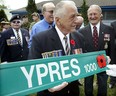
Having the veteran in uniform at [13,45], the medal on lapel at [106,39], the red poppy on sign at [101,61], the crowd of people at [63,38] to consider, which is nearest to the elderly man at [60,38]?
the crowd of people at [63,38]

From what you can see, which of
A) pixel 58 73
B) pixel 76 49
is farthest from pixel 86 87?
pixel 58 73

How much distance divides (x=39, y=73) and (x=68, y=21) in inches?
39.0

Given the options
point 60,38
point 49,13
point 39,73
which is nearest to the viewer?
point 39,73

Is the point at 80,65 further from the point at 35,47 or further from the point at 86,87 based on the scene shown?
the point at 86,87

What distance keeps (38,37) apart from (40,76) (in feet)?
3.14

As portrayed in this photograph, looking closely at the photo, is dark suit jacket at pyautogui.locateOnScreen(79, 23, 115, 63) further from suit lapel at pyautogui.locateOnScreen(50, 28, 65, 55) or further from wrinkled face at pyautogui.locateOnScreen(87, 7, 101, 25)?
suit lapel at pyautogui.locateOnScreen(50, 28, 65, 55)

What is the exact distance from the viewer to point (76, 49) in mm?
3176

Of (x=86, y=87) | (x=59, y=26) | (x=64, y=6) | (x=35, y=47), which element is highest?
(x=64, y=6)

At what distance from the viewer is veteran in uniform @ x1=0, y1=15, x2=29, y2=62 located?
6.66m

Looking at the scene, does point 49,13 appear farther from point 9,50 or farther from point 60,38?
point 60,38

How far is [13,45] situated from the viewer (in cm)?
671

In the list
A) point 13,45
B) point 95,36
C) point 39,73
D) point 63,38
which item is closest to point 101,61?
point 63,38

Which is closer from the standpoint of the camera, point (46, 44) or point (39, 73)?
point (39, 73)

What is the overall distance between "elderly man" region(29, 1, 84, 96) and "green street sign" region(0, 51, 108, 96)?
14.5 inches
